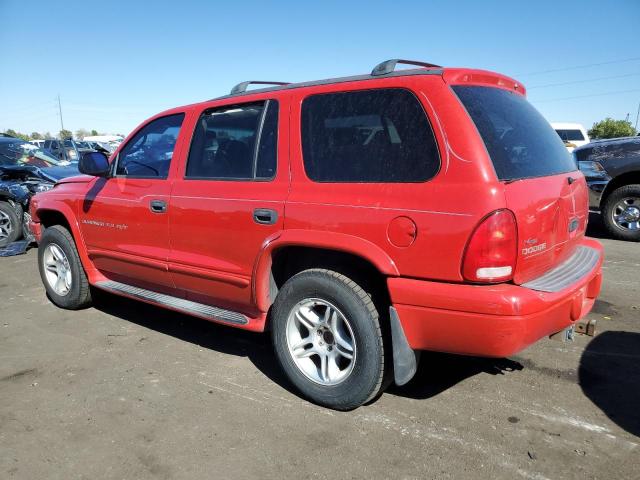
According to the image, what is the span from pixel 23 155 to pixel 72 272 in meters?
5.48

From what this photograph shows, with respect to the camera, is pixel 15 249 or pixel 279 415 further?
pixel 15 249

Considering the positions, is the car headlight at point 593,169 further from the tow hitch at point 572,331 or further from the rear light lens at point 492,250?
the rear light lens at point 492,250

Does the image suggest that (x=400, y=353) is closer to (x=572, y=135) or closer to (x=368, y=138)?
(x=368, y=138)

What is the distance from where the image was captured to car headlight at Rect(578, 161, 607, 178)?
7631 mm

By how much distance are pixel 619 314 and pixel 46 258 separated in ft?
17.2

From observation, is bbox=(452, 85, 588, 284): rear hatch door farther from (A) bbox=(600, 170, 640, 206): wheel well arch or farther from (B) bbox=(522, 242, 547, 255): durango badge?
(A) bbox=(600, 170, 640, 206): wheel well arch

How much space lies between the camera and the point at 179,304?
367cm

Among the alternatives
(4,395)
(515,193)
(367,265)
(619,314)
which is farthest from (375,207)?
(619,314)

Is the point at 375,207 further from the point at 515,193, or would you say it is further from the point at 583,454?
the point at 583,454

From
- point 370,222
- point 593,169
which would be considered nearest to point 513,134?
point 370,222

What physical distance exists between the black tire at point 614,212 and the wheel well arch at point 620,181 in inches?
2.4

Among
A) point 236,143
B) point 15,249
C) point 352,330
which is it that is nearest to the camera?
point 352,330

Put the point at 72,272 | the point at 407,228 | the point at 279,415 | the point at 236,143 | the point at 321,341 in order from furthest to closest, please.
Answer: the point at 72,272, the point at 236,143, the point at 321,341, the point at 279,415, the point at 407,228

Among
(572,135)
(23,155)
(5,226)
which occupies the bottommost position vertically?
(5,226)
